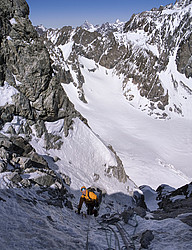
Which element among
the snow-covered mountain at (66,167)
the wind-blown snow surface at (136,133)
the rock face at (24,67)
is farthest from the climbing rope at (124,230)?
the wind-blown snow surface at (136,133)

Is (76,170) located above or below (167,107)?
below

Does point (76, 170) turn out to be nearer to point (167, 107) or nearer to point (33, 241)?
point (33, 241)

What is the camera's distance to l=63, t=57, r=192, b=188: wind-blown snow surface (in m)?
36.8

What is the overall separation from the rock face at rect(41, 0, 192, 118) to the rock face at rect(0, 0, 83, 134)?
56.5 m

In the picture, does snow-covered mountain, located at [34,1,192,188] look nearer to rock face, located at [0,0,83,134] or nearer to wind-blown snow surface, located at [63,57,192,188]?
wind-blown snow surface, located at [63,57,192,188]

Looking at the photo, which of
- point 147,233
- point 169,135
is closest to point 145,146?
point 169,135

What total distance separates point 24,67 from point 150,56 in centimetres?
8232

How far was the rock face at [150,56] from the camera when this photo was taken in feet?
275

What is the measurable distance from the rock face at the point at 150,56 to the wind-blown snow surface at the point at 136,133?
6642mm

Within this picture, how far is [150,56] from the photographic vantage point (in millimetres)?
88000

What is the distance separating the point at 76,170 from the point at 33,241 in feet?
39.5

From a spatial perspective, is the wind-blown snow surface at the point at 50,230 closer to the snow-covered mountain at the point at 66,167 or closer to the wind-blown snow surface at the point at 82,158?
the snow-covered mountain at the point at 66,167

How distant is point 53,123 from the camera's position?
59.1ft

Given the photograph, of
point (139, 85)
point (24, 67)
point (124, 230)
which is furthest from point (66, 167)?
point (139, 85)
